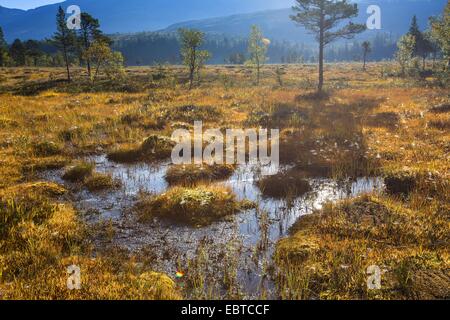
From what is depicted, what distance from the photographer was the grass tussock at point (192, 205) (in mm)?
9523

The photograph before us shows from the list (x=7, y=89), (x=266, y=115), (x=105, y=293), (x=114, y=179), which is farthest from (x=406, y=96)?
(x=7, y=89)

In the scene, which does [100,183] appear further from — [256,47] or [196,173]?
[256,47]

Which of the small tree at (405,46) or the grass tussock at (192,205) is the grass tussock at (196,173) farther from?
the small tree at (405,46)

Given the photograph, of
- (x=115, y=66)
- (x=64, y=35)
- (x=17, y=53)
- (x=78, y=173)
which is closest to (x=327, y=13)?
(x=115, y=66)

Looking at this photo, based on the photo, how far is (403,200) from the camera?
33.3ft

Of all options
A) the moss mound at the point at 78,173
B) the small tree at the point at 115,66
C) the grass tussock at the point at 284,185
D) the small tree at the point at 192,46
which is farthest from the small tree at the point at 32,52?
the grass tussock at the point at 284,185

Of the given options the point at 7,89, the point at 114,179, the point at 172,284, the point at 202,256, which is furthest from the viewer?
the point at 7,89

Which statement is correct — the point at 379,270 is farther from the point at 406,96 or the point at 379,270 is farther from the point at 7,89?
the point at 7,89

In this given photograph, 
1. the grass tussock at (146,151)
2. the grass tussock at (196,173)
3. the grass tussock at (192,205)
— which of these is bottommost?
the grass tussock at (192,205)

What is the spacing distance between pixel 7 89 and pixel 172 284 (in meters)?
44.2

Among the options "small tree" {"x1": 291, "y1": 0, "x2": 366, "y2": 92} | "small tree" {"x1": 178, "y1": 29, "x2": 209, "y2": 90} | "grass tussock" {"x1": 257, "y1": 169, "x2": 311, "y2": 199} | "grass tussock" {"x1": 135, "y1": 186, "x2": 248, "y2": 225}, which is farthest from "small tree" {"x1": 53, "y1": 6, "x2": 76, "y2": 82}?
"grass tussock" {"x1": 135, "y1": 186, "x2": 248, "y2": 225}

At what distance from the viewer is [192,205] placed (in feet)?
32.0

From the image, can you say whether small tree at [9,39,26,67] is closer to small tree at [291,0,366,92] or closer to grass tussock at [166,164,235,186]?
small tree at [291,0,366,92]

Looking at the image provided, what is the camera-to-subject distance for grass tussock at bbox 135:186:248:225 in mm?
9523
